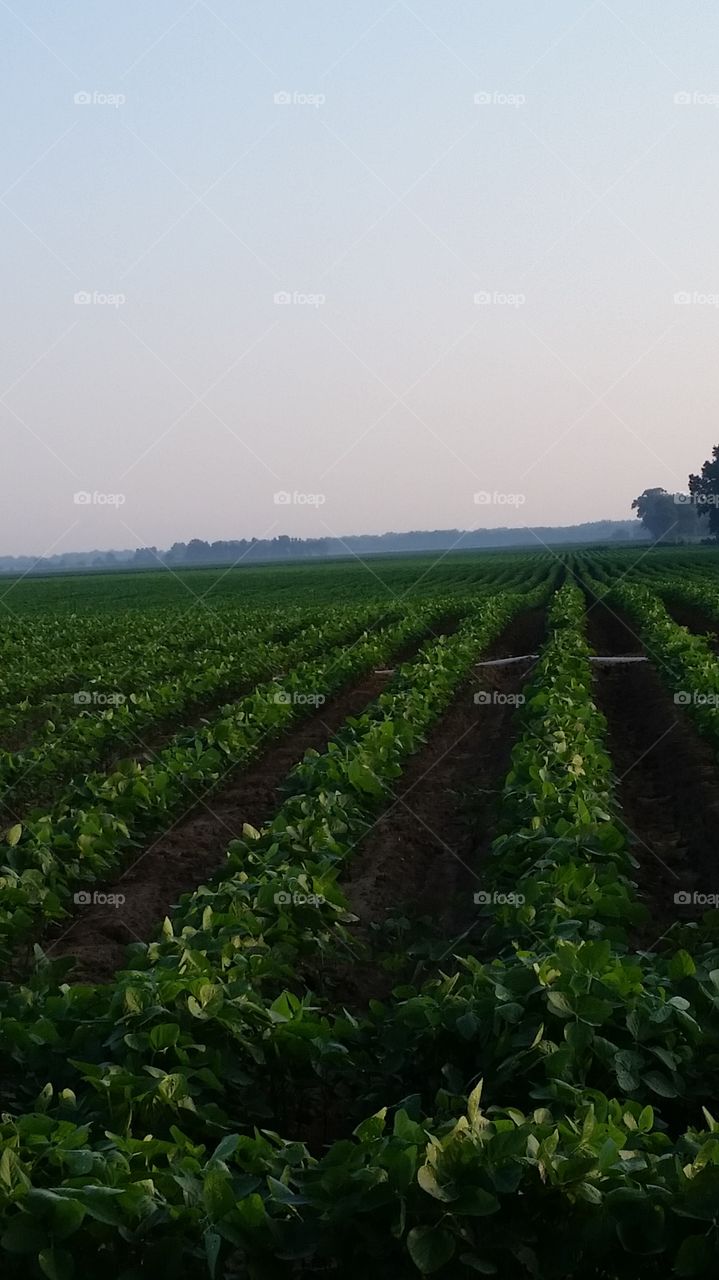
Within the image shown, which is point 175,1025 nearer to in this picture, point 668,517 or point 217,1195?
point 217,1195

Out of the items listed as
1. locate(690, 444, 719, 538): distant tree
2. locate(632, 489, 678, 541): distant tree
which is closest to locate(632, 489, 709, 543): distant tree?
locate(632, 489, 678, 541): distant tree

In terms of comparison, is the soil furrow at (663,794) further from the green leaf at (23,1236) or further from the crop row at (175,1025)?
the green leaf at (23,1236)

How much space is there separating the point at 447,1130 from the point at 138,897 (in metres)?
5.11

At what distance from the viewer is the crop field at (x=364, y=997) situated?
271 centimetres

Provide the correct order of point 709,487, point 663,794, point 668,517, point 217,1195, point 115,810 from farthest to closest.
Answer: point 668,517, point 709,487, point 663,794, point 115,810, point 217,1195

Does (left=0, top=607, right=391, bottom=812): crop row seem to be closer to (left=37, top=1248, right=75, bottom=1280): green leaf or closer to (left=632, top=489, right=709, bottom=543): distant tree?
(left=37, top=1248, right=75, bottom=1280): green leaf

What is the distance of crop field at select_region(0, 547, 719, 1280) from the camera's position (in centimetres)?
271

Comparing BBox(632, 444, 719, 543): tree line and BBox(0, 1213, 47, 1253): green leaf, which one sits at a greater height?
BBox(632, 444, 719, 543): tree line

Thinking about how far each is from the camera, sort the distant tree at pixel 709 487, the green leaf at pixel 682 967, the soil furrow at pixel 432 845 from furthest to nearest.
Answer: the distant tree at pixel 709 487 < the soil furrow at pixel 432 845 < the green leaf at pixel 682 967

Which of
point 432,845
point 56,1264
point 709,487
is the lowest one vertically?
point 432,845

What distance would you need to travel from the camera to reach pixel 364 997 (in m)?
5.99

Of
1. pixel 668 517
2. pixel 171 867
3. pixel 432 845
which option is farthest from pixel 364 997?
pixel 668 517

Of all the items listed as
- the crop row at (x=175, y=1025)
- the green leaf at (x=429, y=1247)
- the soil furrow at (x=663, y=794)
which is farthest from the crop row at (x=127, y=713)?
the green leaf at (x=429, y=1247)

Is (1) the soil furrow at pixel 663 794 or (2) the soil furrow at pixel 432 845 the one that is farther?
(1) the soil furrow at pixel 663 794
